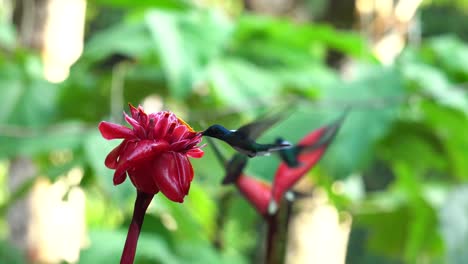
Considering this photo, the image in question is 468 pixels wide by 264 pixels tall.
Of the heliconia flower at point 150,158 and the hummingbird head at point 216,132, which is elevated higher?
the hummingbird head at point 216,132

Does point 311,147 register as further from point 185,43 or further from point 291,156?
point 185,43

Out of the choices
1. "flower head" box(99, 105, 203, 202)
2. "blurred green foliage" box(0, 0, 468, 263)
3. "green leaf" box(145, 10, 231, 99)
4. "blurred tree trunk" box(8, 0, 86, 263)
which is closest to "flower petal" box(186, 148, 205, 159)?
"flower head" box(99, 105, 203, 202)

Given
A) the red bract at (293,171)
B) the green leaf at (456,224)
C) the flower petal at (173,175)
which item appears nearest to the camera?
the flower petal at (173,175)

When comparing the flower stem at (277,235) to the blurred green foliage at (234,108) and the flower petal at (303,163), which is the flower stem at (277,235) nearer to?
the flower petal at (303,163)

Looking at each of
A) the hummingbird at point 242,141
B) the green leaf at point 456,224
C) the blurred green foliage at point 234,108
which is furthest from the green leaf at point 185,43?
the hummingbird at point 242,141

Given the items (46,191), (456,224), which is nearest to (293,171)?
(456,224)

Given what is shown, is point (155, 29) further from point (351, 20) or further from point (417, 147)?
point (351, 20)

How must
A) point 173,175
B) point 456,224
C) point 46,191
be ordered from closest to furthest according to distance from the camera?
point 173,175
point 456,224
point 46,191

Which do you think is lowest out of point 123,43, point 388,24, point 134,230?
point 134,230

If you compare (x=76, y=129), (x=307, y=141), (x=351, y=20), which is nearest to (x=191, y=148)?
(x=307, y=141)

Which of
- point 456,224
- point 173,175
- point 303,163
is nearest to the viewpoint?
point 173,175
